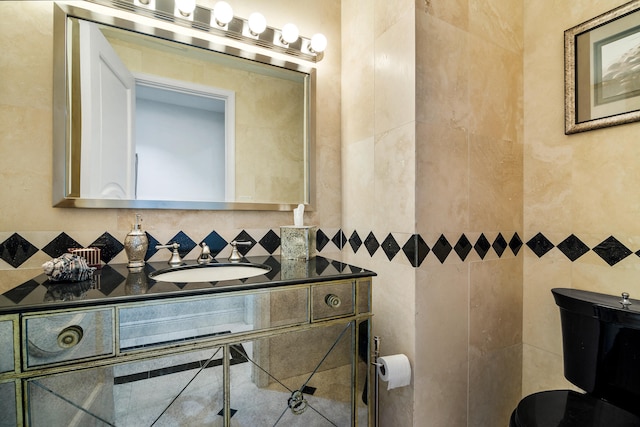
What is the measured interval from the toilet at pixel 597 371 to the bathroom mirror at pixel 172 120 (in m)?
1.19

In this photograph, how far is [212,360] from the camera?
0.89 meters

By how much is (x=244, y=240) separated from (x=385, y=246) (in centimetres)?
66

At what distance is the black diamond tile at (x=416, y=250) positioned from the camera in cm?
119

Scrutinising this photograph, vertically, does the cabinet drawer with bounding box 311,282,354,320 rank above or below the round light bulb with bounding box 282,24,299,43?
below

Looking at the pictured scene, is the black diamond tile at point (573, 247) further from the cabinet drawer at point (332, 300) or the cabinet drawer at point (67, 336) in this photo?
the cabinet drawer at point (67, 336)

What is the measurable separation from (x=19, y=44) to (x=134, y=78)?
35 cm

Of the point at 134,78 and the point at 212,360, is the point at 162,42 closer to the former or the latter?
the point at 134,78

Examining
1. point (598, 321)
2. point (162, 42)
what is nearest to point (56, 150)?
point (162, 42)

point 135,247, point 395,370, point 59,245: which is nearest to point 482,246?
point 395,370

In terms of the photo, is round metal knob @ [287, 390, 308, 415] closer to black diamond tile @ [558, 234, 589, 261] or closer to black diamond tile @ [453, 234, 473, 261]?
black diamond tile @ [453, 234, 473, 261]

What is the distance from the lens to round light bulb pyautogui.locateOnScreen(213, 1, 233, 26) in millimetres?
1325

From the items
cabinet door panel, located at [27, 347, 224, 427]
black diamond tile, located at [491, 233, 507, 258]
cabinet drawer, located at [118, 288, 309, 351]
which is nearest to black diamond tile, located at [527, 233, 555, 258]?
black diamond tile, located at [491, 233, 507, 258]

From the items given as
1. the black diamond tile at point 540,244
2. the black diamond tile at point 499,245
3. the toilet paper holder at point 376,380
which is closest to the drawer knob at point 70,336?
the toilet paper holder at point 376,380

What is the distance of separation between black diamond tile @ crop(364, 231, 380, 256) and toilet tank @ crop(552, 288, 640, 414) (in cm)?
73
